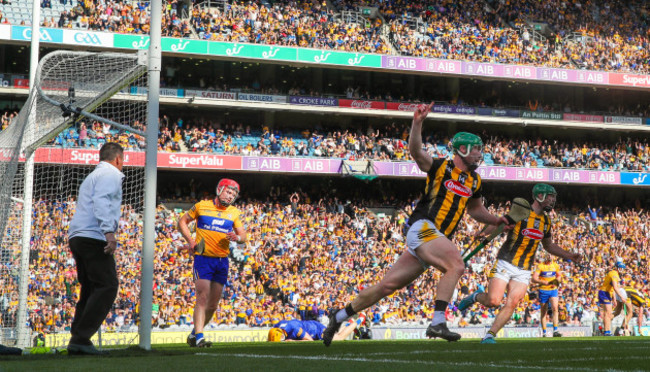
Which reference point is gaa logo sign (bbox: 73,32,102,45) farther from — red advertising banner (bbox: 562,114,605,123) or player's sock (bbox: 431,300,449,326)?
player's sock (bbox: 431,300,449,326)

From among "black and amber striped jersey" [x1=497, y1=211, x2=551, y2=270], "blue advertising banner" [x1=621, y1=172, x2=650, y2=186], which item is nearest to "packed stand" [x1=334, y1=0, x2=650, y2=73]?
"blue advertising banner" [x1=621, y1=172, x2=650, y2=186]

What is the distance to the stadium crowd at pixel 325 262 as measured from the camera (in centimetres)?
2608

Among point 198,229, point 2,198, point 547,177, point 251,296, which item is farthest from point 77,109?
point 547,177

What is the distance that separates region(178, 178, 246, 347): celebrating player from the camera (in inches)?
449

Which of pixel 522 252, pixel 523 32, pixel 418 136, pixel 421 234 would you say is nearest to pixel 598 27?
pixel 523 32

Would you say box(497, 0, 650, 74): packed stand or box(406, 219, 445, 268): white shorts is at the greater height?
box(497, 0, 650, 74): packed stand

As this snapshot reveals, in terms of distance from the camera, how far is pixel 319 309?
27.7 meters

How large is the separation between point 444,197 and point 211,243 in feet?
12.6

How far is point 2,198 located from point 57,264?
403cm

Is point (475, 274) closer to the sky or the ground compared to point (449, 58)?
closer to the ground

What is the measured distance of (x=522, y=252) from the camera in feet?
43.0

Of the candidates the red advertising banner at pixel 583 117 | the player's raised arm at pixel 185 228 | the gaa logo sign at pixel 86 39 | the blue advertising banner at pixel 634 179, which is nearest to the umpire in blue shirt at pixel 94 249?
the player's raised arm at pixel 185 228

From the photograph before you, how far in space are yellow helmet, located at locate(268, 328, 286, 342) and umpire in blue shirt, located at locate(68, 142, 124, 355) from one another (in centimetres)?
832

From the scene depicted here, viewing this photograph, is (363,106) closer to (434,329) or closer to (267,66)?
(267,66)
